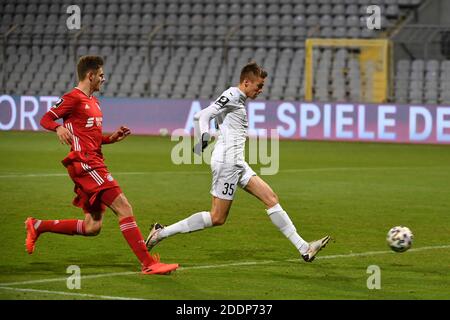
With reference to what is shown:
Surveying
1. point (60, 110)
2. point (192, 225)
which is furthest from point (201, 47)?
point (60, 110)

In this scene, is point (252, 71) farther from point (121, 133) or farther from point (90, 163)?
point (90, 163)

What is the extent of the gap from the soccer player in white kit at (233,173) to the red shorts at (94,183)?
100 centimetres

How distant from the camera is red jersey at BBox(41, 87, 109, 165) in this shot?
9328mm

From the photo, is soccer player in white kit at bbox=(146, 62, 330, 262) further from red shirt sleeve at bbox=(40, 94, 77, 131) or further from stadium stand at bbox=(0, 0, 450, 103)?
stadium stand at bbox=(0, 0, 450, 103)

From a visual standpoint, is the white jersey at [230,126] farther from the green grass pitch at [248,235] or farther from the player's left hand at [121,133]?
the green grass pitch at [248,235]

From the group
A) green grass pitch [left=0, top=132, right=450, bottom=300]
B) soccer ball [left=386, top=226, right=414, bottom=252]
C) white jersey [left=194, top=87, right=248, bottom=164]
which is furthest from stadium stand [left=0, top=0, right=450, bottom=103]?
white jersey [left=194, top=87, right=248, bottom=164]

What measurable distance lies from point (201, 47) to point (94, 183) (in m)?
23.9

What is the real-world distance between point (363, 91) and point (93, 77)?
20292 millimetres

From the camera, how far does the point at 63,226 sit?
976 cm

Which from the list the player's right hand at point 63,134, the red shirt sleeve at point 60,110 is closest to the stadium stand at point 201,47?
the red shirt sleeve at point 60,110

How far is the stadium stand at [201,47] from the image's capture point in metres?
30.0

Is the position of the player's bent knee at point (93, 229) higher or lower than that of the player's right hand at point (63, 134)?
lower

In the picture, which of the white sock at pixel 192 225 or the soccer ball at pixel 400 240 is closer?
the white sock at pixel 192 225

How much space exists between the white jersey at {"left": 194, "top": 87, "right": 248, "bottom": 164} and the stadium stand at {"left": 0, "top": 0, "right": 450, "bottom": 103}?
19.2m
